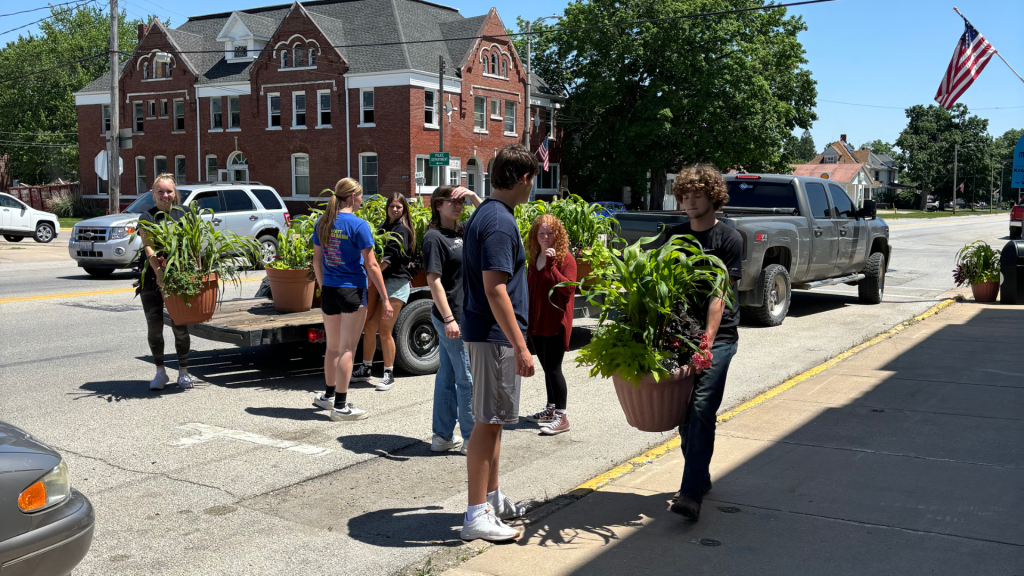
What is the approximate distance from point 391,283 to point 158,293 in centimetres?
207

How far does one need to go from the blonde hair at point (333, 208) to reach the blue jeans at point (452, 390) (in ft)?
4.42

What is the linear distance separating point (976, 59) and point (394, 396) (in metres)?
15.9

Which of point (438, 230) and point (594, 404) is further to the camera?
point (594, 404)

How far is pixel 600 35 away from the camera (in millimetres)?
46906

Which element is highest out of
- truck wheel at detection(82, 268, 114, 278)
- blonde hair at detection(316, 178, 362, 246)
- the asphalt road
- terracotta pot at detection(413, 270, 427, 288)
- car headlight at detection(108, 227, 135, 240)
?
blonde hair at detection(316, 178, 362, 246)

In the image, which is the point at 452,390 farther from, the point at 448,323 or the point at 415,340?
the point at 415,340

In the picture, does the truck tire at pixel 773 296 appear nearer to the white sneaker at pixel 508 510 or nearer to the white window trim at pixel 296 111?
the white sneaker at pixel 508 510

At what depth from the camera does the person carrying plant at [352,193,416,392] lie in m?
7.91

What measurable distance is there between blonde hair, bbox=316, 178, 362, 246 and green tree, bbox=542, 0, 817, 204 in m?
39.4

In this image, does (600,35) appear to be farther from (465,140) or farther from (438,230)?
(438,230)

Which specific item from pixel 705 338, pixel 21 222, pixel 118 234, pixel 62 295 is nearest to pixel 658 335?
pixel 705 338

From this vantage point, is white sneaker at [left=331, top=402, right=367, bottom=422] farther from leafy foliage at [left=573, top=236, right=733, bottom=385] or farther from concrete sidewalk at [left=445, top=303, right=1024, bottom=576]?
leafy foliage at [left=573, top=236, right=733, bottom=385]

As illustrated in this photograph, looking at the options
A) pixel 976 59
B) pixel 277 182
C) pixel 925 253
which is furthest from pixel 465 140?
pixel 976 59

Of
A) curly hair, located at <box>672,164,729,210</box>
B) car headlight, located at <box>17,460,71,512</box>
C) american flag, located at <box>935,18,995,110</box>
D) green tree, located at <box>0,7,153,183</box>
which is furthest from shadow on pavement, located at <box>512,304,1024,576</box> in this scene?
green tree, located at <box>0,7,153,183</box>
